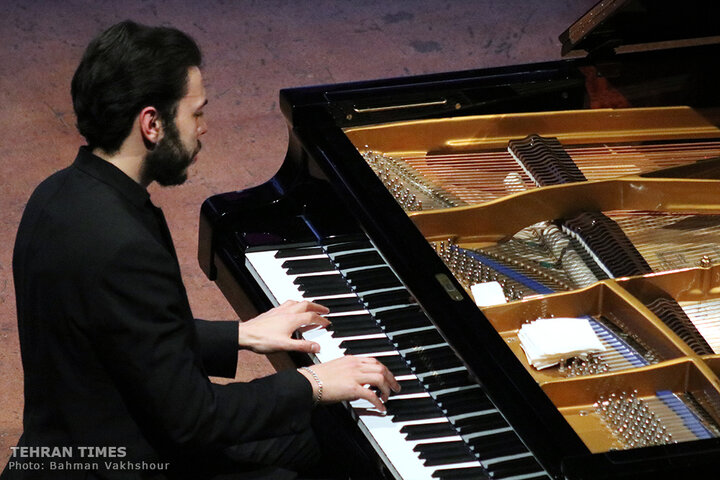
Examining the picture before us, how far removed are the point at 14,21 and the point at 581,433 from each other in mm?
4596

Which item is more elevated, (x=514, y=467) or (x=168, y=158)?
(x=168, y=158)

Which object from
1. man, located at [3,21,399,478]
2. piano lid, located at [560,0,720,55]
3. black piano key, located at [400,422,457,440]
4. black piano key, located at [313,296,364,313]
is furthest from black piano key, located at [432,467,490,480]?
piano lid, located at [560,0,720,55]

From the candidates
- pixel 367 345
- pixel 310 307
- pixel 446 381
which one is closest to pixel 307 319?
pixel 310 307

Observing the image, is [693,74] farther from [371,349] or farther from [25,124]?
[25,124]

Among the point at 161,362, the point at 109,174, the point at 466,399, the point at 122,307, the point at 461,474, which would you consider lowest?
the point at 461,474

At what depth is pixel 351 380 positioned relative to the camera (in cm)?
227

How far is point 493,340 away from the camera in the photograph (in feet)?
7.23

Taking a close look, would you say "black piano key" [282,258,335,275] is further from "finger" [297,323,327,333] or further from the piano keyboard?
"finger" [297,323,327,333]

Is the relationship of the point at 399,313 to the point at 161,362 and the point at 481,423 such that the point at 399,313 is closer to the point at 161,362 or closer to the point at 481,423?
the point at 481,423

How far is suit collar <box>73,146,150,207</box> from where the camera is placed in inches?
82.4

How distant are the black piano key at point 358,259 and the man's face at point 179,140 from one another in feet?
2.09

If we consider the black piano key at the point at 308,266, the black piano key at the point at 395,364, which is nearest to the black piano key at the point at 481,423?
A: the black piano key at the point at 395,364

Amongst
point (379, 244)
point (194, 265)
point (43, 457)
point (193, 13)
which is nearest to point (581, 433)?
point (379, 244)

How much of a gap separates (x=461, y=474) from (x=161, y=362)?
639 millimetres
